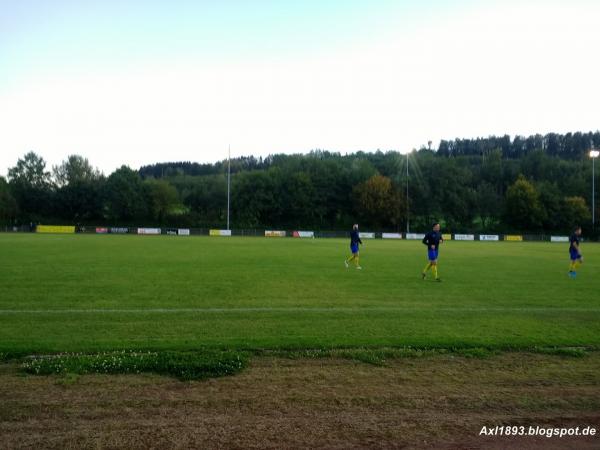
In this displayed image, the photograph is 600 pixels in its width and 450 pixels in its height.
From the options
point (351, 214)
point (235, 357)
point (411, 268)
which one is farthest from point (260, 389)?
point (351, 214)

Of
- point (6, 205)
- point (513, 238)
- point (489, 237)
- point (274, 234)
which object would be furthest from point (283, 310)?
point (6, 205)

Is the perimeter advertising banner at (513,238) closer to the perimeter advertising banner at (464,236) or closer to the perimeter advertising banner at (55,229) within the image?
the perimeter advertising banner at (464,236)

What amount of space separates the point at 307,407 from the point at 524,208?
92268 millimetres

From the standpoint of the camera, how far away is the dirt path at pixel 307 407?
4.47 m

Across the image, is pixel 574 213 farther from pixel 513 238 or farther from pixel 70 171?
pixel 70 171

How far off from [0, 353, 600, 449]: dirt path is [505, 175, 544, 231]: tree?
88.8 m

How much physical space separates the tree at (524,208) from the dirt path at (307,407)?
88804mm

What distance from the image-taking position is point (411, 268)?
2094 centimetres

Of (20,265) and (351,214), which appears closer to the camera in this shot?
(20,265)

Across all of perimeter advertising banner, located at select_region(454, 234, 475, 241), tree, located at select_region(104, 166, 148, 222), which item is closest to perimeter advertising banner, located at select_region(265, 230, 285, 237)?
perimeter advertising banner, located at select_region(454, 234, 475, 241)

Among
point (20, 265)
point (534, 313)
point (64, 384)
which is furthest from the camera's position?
point (20, 265)

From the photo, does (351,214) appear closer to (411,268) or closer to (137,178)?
(137,178)

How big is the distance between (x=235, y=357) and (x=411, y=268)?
51.0 feet

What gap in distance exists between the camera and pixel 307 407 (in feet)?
17.0
